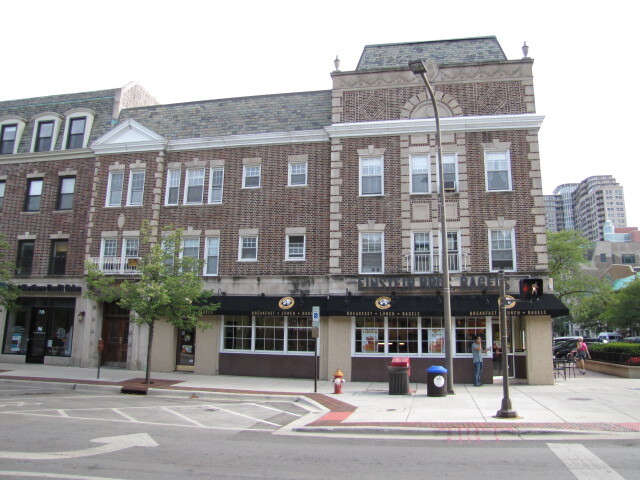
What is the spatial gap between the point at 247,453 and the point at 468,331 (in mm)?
12509

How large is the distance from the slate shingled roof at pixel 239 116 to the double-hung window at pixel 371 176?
2.88 meters

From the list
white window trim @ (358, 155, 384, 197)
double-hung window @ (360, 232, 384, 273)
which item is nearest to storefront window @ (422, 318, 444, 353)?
double-hung window @ (360, 232, 384, 273)

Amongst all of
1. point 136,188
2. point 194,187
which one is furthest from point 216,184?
point 136,188

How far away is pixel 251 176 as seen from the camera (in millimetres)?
22219

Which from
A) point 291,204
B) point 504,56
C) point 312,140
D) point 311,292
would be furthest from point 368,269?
point 504,56

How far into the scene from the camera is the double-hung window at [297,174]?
Result: 71.1ft

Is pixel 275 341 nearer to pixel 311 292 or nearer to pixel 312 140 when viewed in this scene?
pixel 311 292

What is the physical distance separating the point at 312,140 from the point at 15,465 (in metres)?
16.6

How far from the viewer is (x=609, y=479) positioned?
22.7 ft

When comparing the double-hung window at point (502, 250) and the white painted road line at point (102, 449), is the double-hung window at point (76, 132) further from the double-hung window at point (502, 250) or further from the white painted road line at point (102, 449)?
the double-hung window at point (502, 250)

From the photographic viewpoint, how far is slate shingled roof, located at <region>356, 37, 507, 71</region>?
2141 cm

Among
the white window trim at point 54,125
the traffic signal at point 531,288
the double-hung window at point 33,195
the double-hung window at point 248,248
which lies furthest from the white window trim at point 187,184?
the traffic signal at point 531,288

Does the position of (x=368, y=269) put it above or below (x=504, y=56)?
below

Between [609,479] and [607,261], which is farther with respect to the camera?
[607,261]
